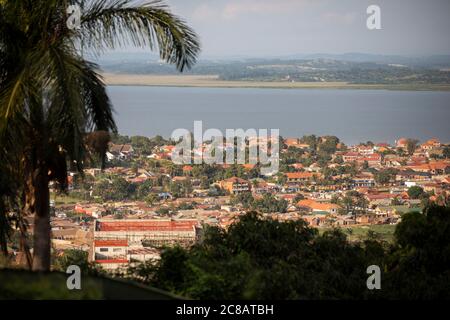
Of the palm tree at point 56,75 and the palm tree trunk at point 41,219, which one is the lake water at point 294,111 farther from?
the palm tree trunk at point 41,219

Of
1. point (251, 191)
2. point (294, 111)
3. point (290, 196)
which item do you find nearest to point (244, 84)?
point (294, 111)

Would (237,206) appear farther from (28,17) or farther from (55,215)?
(28,17)

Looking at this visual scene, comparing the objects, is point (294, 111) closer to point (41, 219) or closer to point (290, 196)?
point (290, 196)

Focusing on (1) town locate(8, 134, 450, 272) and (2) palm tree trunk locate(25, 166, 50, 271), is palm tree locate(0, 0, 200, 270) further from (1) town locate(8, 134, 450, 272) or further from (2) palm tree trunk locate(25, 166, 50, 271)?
(1) town locate(8, 134, 450, 272)

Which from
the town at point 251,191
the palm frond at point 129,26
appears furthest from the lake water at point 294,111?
the palm frond at point 129,26

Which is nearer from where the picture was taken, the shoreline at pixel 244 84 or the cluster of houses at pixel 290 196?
the cluster of houses at pixel 290 196

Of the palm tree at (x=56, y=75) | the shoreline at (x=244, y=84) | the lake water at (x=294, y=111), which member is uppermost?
the palm tree at (x=56, y=75)
